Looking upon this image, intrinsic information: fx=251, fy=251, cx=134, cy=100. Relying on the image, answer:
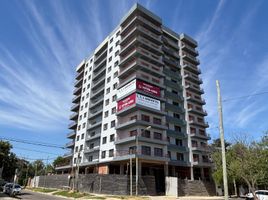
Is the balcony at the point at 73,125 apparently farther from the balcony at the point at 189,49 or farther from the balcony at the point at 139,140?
the balcony at the point at 189,49

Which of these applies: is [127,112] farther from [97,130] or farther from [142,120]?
[97,130]

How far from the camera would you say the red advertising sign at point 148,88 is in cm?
5331

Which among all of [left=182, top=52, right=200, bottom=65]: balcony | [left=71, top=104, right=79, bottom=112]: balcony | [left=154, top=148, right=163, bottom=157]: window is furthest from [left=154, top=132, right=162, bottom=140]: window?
[left=71, top=104, right=79, bottom=112]: balcony

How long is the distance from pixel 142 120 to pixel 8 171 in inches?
1558

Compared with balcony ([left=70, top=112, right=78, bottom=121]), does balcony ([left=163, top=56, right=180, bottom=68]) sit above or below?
above

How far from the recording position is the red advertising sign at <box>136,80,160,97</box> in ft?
175

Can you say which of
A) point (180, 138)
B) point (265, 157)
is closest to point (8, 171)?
point (180, 138)

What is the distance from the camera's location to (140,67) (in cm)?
5606

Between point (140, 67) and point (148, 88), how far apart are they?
5289 millimetres

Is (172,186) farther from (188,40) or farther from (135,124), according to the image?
(188,40)

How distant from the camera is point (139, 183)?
4350 centimetres

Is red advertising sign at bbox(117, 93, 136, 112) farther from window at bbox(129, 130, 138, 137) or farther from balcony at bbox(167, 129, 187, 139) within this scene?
balcony at bbox(167, 129, 187, 139)

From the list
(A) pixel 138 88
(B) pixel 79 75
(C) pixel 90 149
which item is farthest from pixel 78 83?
(A) pixel 138 88

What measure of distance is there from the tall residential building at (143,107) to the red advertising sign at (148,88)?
0.68 ft
